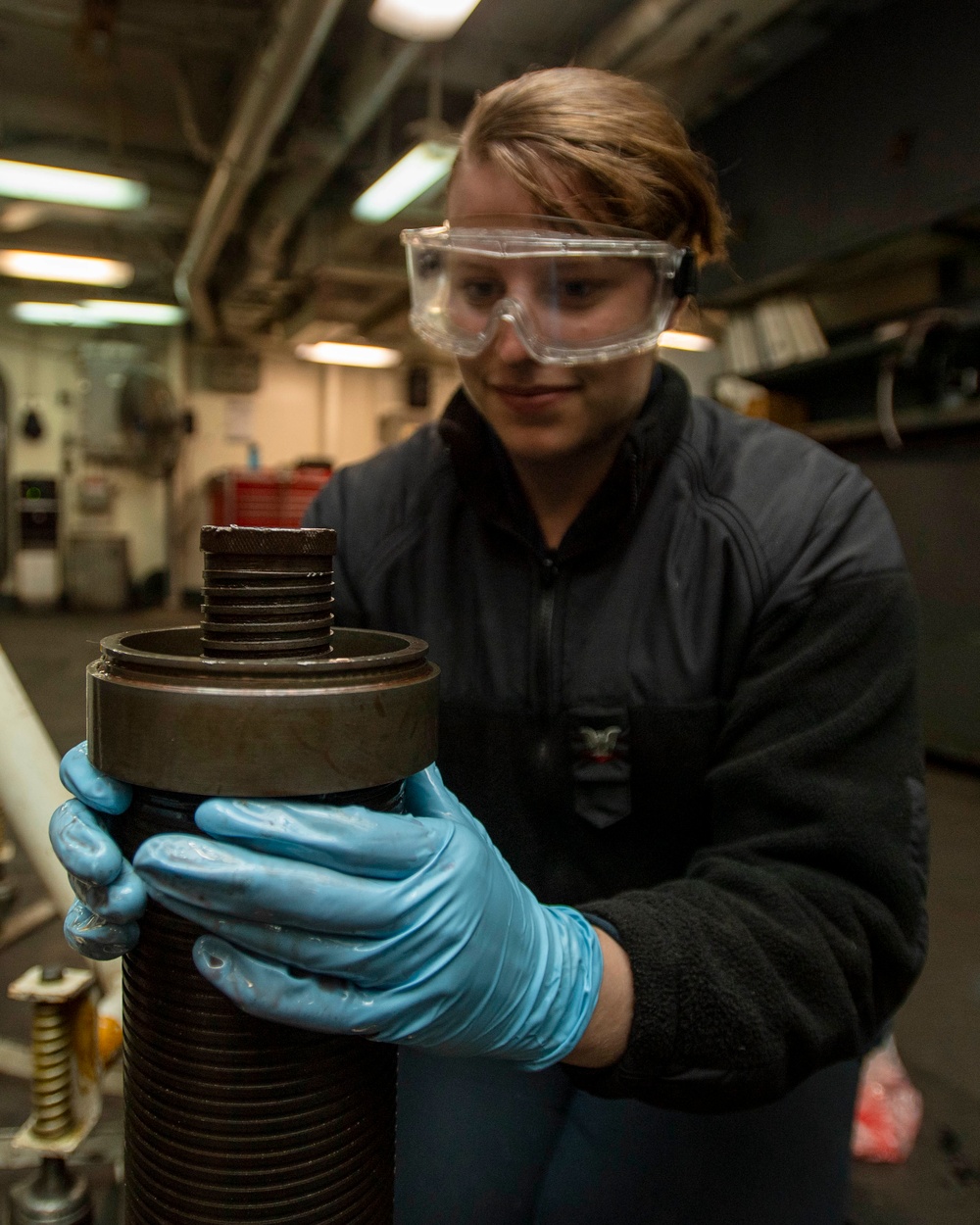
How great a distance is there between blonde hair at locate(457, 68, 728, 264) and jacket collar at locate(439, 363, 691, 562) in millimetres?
224

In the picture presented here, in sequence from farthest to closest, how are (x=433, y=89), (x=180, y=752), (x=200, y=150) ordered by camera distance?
1. (x=200, y=150)
2. (x=433, y=89)
3. (x=180, y=752)

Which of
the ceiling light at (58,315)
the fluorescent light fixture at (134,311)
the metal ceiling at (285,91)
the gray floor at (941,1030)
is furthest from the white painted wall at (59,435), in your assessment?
the gray floor at (941,1030)

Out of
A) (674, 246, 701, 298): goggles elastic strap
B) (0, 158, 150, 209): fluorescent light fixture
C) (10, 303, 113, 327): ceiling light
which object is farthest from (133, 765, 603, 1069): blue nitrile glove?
(10, 303, 113, 327): ceiling light

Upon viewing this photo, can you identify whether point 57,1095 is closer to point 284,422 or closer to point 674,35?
point 674,35

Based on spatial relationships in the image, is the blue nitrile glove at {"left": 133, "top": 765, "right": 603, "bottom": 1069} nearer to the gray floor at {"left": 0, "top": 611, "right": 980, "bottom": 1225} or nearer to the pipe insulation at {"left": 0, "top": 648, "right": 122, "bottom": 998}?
the gray floor at {"left": 0, "top": 611, "right": 980, "bottom": 1225}

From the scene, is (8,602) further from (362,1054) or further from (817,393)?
(362,1054)

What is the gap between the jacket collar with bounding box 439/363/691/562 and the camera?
1.13 metres

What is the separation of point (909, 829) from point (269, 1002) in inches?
27.8

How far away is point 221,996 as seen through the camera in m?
0.66

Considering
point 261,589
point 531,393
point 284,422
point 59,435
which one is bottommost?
point 261,589

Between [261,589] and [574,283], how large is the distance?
0.65 m

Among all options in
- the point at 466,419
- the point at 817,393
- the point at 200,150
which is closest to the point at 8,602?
the point at 200,150

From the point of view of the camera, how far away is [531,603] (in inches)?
46.6

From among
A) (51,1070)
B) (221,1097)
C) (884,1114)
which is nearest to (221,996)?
(221,1097)
